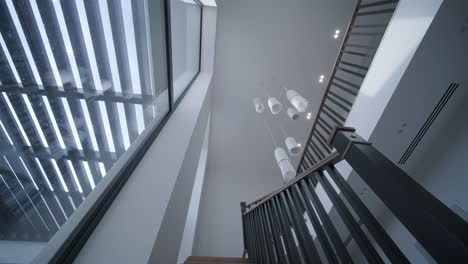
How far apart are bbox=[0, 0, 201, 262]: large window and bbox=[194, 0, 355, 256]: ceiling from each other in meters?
2.80

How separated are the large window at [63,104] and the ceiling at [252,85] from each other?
9.17 feet

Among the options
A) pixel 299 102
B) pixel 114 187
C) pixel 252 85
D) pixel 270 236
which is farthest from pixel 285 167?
pixel 252 85

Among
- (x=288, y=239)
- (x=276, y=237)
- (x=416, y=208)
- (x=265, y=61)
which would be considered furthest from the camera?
(x=265, y=61)

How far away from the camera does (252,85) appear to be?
4.83m

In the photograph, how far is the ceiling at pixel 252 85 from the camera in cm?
385

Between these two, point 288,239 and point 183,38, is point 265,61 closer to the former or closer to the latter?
point 183,38

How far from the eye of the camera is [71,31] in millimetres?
985

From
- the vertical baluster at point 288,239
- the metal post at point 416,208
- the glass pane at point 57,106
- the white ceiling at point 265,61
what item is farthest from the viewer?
the white ceiling at point 265,61

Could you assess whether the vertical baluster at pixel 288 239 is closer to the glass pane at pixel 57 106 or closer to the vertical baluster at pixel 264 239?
the vertical baluster at pixel 264 239

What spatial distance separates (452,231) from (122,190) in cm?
160

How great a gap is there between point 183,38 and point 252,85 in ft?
7.77

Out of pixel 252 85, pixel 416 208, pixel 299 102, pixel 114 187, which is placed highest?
pixel 252 85

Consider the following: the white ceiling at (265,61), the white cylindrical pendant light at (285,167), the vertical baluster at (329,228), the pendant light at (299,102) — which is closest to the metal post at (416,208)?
the vertical baluster at (329,228)

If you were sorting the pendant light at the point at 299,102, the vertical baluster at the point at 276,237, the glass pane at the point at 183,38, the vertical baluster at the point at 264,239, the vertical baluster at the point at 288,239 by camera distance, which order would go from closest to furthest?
the vertical baluster at the point at 288,239
the vertical baluster at the point at 276,237
the vertical baluster at the point at 264,239
the glass pane at the point at 183,38
the pendant light at the point at 299,102
